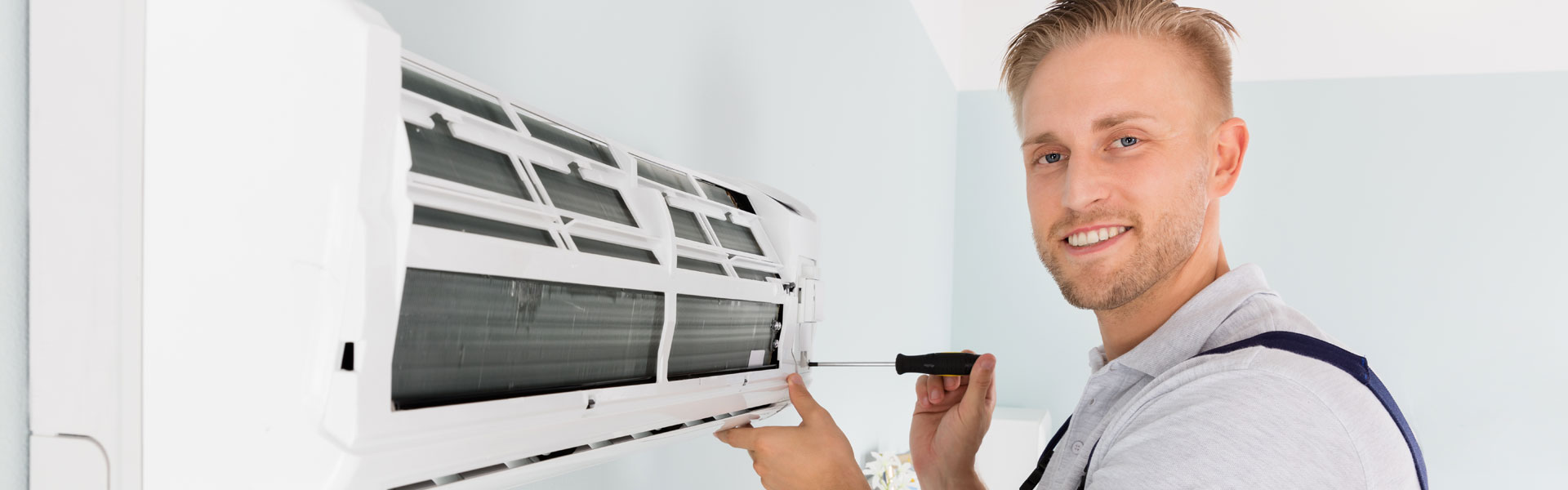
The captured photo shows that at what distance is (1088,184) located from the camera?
1.08 meters

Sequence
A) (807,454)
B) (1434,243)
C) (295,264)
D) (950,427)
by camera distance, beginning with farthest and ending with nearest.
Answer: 1. (1434,243)
2. (950,427)
3. (807,454)
4. (295,264)

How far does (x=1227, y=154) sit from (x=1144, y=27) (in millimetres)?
203

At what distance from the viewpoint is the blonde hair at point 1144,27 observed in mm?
1102

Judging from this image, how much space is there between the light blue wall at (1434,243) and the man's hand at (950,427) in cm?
242

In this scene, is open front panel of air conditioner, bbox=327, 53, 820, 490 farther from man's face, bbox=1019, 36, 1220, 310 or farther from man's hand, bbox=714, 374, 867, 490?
man's face, bbox=1019, 36, 1220, 310

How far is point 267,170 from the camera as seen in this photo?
454mm

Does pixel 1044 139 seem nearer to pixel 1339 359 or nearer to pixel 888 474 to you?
pixel 1339 359

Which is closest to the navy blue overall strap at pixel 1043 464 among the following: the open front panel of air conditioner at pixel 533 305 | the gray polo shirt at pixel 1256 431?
the gray polo shirt at pixel 1256 431

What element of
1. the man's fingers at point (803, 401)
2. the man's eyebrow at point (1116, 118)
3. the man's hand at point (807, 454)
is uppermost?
the man's eyebrow at point (1116, 118)

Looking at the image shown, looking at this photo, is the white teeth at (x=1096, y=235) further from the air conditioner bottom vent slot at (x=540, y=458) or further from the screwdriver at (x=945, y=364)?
the air conditioner bottom vent slot at (x=540, y=458)

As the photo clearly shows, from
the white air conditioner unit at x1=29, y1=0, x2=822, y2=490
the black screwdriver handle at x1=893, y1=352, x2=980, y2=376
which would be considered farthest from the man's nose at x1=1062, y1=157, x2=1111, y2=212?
the white air conditioner unit at x1=29, y1=0, x2=822, y2=490

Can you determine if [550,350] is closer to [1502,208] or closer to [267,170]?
[267,170]

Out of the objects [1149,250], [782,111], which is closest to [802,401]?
[1149,250]

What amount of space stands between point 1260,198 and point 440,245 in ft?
12.1
